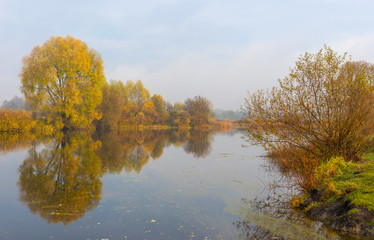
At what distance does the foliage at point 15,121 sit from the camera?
31872 millimetres

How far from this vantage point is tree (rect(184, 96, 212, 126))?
274 feet

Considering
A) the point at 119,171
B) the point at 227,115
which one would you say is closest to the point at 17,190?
the point at 119,171

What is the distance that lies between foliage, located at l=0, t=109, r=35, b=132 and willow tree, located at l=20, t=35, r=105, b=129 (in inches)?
74.0

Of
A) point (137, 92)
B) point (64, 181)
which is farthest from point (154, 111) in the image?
point (64, 181)

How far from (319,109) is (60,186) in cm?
1097

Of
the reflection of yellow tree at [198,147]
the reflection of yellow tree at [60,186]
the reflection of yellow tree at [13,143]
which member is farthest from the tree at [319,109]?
the reflection of yellow tree at [13,143]

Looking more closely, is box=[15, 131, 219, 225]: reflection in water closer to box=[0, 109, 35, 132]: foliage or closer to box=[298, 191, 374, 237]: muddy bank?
box=[298, 191, 374, 237]: muddy bank

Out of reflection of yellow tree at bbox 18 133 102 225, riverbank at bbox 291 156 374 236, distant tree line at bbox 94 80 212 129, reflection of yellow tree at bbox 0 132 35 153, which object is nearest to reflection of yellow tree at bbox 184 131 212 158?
reflection of yellow tree at bbox 18 133 102 225

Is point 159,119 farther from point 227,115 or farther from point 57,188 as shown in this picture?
point 227,115

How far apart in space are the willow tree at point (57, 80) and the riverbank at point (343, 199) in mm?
34219

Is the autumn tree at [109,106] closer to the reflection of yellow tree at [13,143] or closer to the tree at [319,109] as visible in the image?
the reflection of yellow tree at [13,143]

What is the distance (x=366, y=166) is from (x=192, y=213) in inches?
292

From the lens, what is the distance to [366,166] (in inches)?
380

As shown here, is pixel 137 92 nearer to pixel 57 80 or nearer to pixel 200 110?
pixel 200 110
